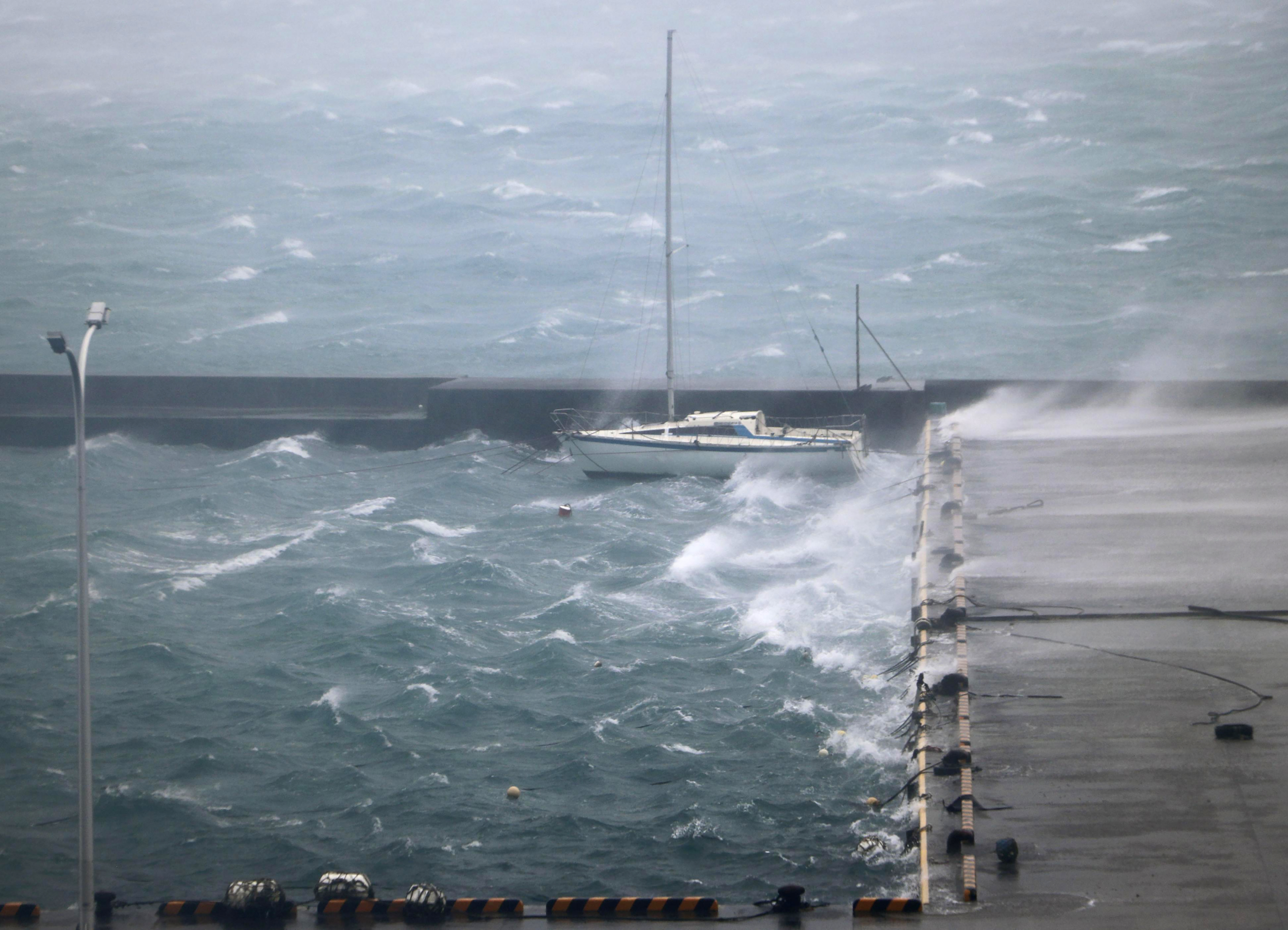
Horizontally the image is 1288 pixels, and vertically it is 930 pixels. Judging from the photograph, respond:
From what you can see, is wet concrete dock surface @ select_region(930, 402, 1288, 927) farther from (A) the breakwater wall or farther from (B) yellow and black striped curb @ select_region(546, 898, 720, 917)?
(A) the breakwater wall

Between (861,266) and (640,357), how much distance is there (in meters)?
21.0

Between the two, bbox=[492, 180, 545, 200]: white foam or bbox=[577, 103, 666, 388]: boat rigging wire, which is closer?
bbox=[577, 103, 666, 388]: boat rigging wire

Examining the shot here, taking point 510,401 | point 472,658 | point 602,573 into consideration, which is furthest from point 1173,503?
point 510,401

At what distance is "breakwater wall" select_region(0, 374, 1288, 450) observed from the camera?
37.6 metres

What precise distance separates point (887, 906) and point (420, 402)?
32608 millimetres

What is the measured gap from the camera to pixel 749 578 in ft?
91.5

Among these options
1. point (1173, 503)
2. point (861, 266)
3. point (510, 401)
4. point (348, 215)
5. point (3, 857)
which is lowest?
point (3, 857)

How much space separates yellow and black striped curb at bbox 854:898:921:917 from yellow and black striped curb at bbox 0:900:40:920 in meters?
9.18

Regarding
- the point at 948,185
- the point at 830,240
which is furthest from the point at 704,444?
the point at 948,185

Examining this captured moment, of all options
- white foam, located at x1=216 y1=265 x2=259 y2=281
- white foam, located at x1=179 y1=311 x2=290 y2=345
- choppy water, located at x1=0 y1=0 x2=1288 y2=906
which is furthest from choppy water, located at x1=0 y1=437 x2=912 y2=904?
white foam, located at x1=216 y1=265 x2=259 y2=281

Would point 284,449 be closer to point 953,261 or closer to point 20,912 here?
point 20,912

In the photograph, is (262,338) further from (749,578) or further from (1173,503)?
(1173,503)

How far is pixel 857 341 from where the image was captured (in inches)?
1383

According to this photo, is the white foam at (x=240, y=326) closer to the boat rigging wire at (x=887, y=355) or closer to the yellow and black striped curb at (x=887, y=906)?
the boat rigging wire at (x=887, y=355)
